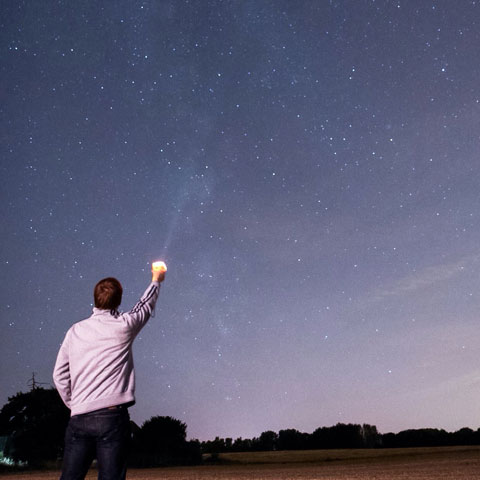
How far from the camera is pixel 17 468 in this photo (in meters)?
35.7

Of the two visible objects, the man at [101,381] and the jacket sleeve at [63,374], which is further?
the jacket sleeve at [63,374]

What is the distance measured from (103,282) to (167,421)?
152ft

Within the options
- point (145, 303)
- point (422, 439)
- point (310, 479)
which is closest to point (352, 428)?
point (422, 439)

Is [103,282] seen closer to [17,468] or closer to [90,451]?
[90,451]

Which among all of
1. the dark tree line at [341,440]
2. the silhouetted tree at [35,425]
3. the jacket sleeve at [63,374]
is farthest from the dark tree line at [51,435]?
the jacket sleeve at [63,374]

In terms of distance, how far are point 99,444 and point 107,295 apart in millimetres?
882

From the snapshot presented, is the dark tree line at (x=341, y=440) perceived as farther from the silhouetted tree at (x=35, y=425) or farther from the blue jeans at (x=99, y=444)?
the blue jeans at (x=99, y=444)

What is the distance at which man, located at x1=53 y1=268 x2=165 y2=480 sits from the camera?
309 centimetres

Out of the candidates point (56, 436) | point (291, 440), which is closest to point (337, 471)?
point (56, 436)

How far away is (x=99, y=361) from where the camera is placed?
10.7 feet

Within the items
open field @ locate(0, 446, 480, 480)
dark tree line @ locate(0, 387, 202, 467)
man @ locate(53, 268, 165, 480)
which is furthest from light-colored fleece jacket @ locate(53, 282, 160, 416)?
dark tree line @ locate(0, 387, 202, 467)

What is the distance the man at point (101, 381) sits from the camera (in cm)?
309

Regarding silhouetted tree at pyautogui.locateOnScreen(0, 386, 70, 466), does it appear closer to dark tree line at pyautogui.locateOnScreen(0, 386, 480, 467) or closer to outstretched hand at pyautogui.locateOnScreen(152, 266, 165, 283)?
dark tree line at pyautogui.locateOnScreen(0, 386, 480, 467)

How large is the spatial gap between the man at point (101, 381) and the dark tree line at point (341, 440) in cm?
6687
